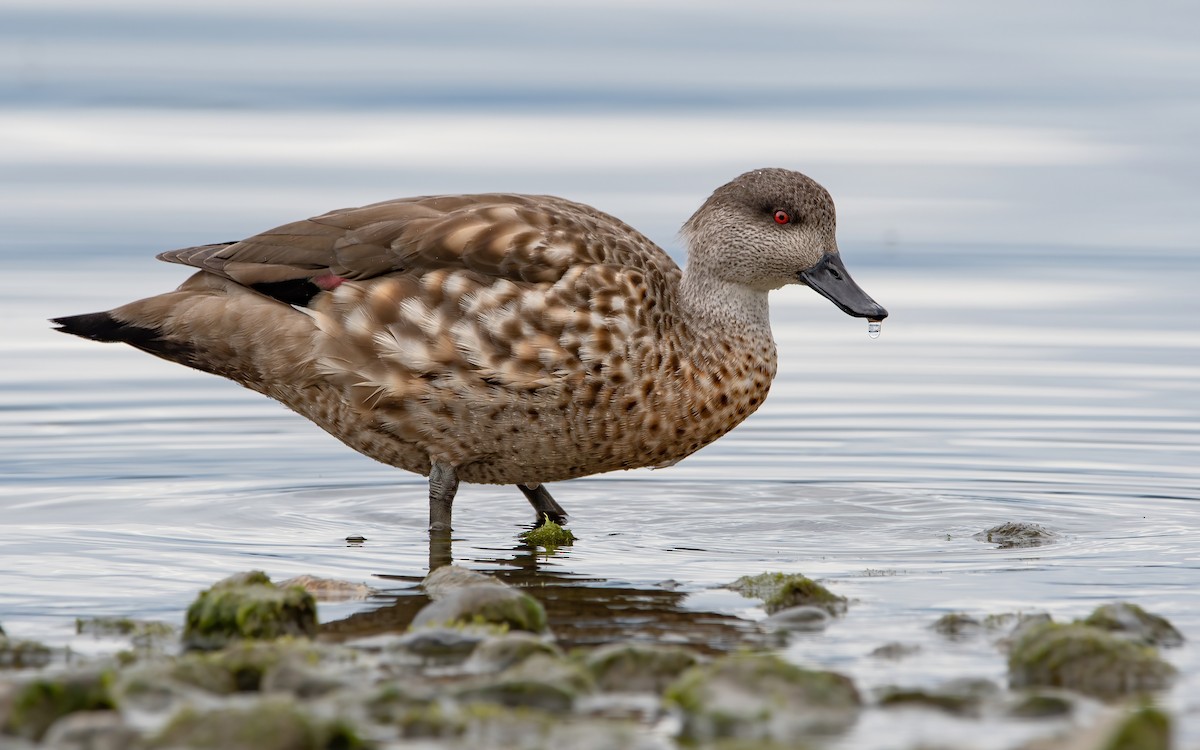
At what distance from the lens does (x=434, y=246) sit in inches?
388

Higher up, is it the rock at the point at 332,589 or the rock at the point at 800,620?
the rock at the point at 332,589

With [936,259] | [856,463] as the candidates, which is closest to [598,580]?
[856,463]

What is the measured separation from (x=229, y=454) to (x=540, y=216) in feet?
13.3

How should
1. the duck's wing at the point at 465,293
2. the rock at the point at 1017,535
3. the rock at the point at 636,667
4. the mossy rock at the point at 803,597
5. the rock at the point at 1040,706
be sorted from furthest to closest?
1. the rock at the point at 1017,535
2. the duck's wing at the point at 465,293
3. the mossy rock at the point at 803,597
4. the rock at the point at 636,667
5. the rock at the point at 1040,706

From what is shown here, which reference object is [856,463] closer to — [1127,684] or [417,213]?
[417,213]

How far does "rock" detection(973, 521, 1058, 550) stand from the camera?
9.96 m

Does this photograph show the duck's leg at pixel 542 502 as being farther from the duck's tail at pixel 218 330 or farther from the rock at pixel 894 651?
the rock at pixel 894 651

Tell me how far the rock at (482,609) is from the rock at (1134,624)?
2172 millimetres

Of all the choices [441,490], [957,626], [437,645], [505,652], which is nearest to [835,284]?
[441,490]

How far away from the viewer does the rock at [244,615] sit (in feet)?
24.5

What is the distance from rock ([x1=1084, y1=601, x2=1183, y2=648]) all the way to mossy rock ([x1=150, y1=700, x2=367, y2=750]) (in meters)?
3.21

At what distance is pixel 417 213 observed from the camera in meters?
10.2

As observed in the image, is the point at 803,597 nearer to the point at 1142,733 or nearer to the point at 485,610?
the point at 485,610

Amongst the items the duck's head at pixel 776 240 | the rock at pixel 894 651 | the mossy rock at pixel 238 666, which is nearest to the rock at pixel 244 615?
the mossy rock at pixel 238 666
